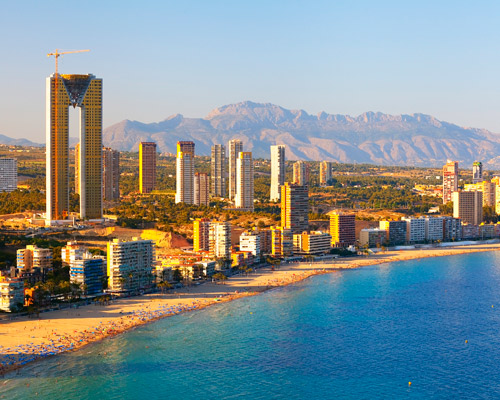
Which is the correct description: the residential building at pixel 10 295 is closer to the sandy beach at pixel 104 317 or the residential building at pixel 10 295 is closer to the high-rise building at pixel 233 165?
the sandy beach at pixel 104 317

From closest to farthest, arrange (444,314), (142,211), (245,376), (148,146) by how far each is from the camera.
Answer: (245,376) < (444,314) < (142,211) < (148,146)

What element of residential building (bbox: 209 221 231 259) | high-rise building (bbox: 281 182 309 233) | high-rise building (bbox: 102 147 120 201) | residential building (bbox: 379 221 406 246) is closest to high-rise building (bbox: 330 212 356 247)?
high-rise building (bbox: 281 182 309 233)

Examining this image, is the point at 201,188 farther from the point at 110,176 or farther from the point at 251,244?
the point at 251,244

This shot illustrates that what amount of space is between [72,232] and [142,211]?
19.3 metres

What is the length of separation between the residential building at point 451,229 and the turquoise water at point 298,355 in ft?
157

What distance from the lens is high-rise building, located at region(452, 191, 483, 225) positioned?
116938 millimetres

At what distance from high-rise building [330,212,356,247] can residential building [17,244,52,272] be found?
43.9 m

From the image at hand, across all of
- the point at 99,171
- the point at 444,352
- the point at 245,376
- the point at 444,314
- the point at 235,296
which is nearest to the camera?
the point at 245,376

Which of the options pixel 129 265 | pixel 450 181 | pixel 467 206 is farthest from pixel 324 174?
pixel 129 265

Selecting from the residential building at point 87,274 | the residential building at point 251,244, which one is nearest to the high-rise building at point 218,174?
the residential building at point 251,244

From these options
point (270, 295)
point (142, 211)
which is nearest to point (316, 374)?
point (270, 295)

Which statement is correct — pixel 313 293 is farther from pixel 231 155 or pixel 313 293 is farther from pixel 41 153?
pixel 41 153

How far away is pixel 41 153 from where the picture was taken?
18388 cm

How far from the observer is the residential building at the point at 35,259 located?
57.8m
